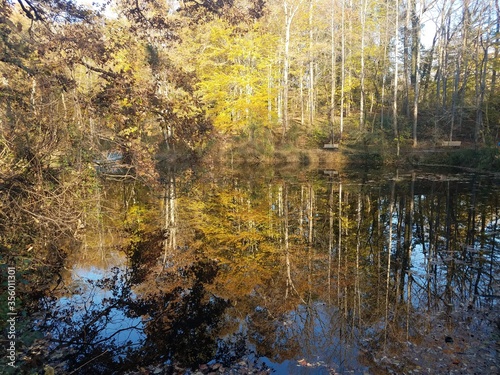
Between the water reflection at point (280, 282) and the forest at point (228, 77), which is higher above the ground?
the forest at point (228, 77)

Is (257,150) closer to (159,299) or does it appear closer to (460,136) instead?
(460,136)

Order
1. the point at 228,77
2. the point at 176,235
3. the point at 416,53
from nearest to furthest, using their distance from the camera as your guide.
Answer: the point at 176,235
the point at 228,77
the point at 416,53

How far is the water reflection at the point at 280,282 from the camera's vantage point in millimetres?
4684

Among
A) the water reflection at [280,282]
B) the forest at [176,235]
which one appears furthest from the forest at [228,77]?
the water reflection at [280,282]

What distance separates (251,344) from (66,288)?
4088 millimetres

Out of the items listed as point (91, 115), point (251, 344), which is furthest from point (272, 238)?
point (91, 115)

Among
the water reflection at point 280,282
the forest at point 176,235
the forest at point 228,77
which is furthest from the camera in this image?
the forest at point 228,77

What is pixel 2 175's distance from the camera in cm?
627

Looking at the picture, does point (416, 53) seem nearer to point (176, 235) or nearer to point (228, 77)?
point (228, 77)

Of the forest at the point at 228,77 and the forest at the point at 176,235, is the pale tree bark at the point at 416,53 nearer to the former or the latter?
the forest at the point at 228,77

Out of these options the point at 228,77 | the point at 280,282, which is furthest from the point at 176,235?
the point at 228,77

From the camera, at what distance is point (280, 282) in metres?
6.73

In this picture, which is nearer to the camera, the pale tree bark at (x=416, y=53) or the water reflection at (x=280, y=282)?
the water reflection at (x=280, y=282)

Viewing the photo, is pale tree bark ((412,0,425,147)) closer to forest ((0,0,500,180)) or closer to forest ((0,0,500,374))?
forest ((0,0,500,180))
